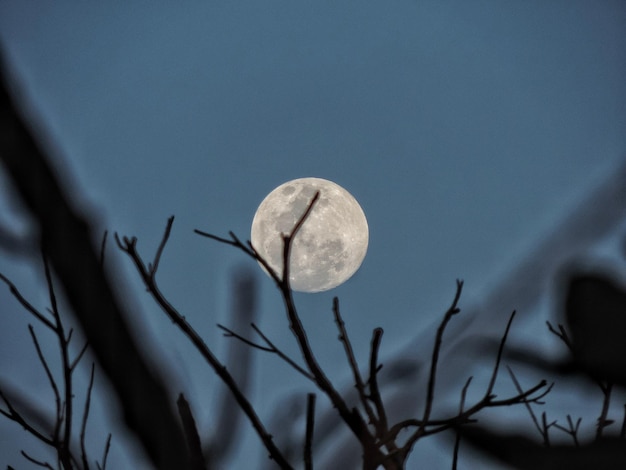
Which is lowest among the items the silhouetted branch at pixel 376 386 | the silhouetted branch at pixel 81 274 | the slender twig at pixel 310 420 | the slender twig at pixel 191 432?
the silhouetted branch at pixel 81 274

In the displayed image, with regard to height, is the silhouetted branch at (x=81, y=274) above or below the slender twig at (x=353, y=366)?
below

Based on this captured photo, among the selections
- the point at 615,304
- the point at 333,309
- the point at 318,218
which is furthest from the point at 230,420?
the point at 318,218

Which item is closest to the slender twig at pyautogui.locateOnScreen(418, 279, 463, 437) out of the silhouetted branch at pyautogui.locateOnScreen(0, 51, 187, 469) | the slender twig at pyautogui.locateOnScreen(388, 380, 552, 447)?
the slender twig at pyautogui.locateOnScreen(388, 380, 552, 447)

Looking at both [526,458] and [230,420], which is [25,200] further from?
[230,420]

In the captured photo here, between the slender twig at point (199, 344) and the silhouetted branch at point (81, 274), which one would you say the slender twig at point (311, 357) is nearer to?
the slender twig at point (199, 344)

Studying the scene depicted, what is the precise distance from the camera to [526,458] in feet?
1.47

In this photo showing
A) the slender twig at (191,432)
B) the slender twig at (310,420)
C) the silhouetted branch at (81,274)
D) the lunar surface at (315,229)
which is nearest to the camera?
the silhouetted branch at (81,274)

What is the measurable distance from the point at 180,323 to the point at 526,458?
1.34 meters

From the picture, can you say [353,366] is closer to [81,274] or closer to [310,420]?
[310,420]

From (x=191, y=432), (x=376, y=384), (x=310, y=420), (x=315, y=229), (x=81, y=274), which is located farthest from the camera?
(x=315, y=229)

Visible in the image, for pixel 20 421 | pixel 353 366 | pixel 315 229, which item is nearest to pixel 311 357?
pixel 353 366

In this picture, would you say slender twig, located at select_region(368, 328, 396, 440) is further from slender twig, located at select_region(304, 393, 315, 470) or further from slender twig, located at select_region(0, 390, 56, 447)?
slender twig, located at select_region(0, 390, 56, 447)

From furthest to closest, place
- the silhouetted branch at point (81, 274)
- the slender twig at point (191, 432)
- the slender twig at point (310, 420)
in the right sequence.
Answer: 1. the slender twig at point (310, 420)
2. the slender twig at point (191, 432)
3. the silhouetted branch at point (81, 274)

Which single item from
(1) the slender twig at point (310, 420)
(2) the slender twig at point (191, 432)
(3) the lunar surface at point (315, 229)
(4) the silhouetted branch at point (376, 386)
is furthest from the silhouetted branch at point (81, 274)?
(3) the lunar surface at point (315, 229)
